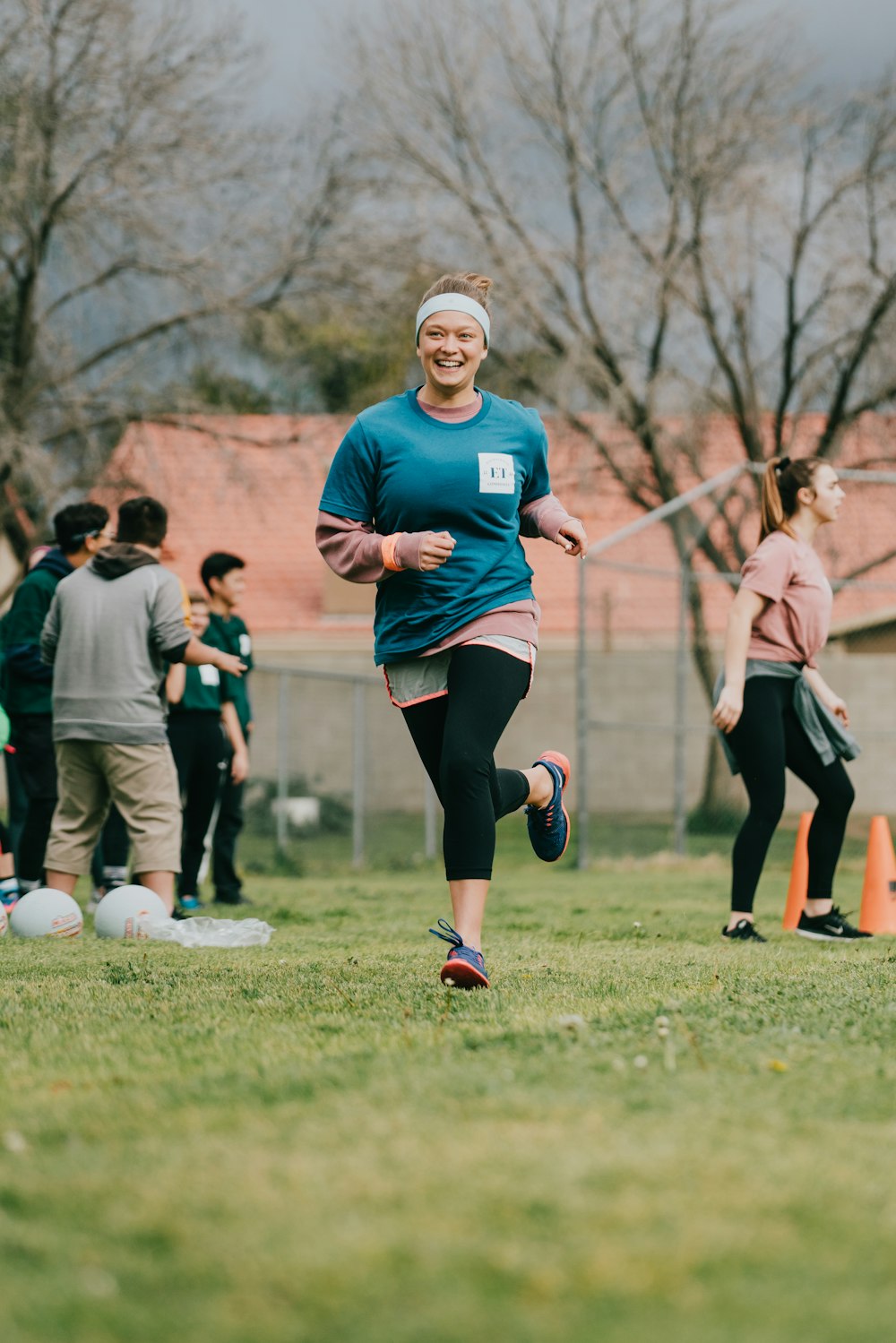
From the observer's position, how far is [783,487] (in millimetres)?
6570

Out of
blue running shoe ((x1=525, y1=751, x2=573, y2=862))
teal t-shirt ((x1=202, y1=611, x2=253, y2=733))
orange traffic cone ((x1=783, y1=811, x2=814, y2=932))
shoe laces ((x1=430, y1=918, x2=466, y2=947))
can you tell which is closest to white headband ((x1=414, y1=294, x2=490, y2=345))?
blue running shoe ((x1=525, y1=751, x2=573, y2=862))

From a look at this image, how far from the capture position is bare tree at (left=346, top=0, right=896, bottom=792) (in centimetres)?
1759

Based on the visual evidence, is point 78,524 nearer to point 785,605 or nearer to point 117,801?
point 117,801

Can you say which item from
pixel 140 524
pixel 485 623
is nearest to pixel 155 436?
pixel 140 524

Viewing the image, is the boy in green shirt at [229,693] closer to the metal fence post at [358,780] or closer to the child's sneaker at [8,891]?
the child's sneaker at [8,891]

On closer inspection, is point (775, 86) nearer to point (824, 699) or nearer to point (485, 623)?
point (824, 699)

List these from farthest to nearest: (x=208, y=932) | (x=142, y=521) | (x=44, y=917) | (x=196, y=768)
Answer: (x=196, y=768)
(x=142, y=521)
(x=44, y=917)
(x=208, y=932)

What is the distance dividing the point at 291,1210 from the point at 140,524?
5.08 m

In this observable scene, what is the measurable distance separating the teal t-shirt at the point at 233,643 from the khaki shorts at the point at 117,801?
7.63ft

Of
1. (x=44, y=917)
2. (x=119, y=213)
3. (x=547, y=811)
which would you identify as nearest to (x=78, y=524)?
(x=44, y=917)

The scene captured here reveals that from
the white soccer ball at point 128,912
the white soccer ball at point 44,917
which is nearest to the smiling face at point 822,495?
the white soccer ball at point 128,912

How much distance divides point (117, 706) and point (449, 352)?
2513 millimetres

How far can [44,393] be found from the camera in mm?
15656

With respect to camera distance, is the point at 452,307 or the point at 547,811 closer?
the point at 452,307
